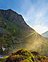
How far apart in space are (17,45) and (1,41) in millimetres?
16944

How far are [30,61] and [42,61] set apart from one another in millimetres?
1209

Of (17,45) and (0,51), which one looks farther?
(17,45)

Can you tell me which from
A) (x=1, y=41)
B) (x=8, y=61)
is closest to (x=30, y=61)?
(x=8, y=61)

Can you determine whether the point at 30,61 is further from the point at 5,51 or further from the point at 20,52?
the point at 5,51

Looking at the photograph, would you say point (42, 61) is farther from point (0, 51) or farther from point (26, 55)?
point (0, 51)

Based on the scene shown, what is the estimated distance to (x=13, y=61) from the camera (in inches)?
416

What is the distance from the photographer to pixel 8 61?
35.6 ft

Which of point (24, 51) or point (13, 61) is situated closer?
point (13, 61)

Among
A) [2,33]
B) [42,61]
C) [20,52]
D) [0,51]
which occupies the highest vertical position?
[2,33]

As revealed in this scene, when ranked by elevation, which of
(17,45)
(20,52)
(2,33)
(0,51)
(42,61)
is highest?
(2,33)

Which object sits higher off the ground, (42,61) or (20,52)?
(20,52)

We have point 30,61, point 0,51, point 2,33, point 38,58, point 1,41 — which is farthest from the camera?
point 2,33

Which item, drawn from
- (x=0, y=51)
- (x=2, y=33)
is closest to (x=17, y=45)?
(x=2, y=33)

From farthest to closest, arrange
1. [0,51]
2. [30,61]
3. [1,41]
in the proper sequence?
[1,41] → [0,51] → [30,61]
